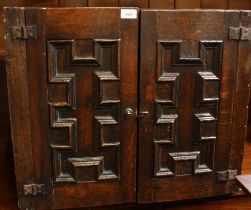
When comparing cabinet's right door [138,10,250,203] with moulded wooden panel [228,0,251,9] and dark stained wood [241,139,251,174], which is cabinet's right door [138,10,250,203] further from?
moulded wooden panel [228,0,251,9]

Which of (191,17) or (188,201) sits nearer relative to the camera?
(191,17)

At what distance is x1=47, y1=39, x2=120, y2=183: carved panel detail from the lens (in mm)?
1732

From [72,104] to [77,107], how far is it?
3 cm

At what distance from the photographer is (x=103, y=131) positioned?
1.84 meters

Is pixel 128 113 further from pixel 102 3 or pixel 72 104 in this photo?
pixel 102 3

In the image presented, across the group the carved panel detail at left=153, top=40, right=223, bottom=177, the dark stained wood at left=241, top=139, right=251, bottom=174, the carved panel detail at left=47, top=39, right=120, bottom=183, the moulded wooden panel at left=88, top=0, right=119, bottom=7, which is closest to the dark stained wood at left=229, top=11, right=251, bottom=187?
the carved panel detail at left=153, top=40, right=223, bottom=177

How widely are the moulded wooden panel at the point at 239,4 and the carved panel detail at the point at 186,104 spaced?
0.89 m

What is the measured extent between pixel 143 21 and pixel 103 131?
1.92ft

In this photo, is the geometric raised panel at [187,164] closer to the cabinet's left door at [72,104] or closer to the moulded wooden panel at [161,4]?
the cabinet's left door at [72,104]

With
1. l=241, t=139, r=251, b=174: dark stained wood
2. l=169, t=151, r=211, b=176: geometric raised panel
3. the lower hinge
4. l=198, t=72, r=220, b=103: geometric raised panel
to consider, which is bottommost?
l=241, t=139, r=251, b=174: dark stained wood

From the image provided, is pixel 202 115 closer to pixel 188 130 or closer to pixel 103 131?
pixel 188 130

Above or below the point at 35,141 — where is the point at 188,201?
below

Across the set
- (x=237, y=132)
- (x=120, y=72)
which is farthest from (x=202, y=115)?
(x=120, y=72)

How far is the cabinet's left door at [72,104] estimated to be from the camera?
1699mm
